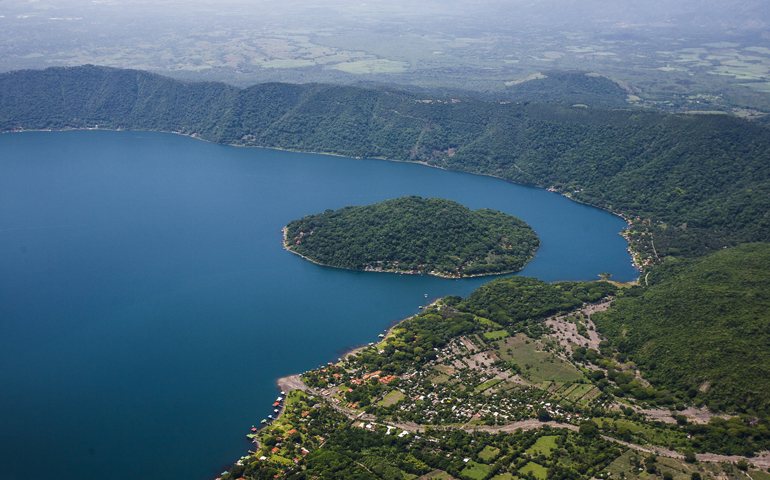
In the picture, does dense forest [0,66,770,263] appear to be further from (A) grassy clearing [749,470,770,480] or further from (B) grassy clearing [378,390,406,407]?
(B) grassy clearing [378,390,406,407]

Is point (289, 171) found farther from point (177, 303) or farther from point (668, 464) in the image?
point (668, 464)

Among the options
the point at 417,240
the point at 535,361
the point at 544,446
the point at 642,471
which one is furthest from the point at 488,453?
the point at 417,240

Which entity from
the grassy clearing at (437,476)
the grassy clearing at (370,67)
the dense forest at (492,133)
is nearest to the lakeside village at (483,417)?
the grassy clearing at (437,476)

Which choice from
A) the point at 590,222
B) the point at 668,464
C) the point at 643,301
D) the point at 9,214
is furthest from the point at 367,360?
the point at 9,214

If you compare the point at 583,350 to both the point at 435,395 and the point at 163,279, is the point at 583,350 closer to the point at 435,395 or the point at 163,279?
the point at 435,395

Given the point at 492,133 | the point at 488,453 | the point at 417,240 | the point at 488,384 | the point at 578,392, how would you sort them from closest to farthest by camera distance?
the point at 488,453
the point at 578,392
the point at 488,384
the point at 417,240
the point at 492,133

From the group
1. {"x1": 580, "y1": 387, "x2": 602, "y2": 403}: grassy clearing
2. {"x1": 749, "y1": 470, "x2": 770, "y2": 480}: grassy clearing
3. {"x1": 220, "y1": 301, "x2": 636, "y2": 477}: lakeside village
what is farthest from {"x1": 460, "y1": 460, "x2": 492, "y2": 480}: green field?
{"x1": 749, "y1": 470, "x2": 770, "y2": 480}: grassy clearing
